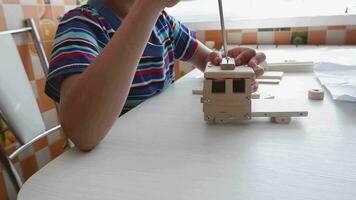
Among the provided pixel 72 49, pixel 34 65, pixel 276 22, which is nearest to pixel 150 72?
pixel 72 49

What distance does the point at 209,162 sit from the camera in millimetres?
411

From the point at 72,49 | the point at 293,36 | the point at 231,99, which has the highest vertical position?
the point at 72,49

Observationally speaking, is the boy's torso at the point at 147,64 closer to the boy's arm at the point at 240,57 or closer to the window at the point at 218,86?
the boy's arm at the point at 240,57

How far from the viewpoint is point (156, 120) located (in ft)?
1.88

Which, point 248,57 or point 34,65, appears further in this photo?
point 34,65

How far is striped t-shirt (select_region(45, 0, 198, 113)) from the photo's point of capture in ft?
1.74

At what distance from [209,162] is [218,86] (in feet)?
0.54

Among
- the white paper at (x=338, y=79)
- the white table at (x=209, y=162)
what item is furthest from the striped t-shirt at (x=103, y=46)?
the white paper at (x=338, y=79)

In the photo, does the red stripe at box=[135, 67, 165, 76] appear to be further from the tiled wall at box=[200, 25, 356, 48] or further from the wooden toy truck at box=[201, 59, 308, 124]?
the tiled wall at box=[200, 25, 356, 48]

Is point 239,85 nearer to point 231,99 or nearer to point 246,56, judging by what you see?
point 231,99

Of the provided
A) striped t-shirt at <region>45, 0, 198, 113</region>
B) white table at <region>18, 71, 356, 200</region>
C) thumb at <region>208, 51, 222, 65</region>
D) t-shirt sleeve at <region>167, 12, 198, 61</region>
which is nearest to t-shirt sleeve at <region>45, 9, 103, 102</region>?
striped t-shirt at <region>45, 0, 198, 113</region>

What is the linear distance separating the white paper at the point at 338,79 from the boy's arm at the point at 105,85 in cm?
43

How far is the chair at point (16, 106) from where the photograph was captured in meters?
0.78

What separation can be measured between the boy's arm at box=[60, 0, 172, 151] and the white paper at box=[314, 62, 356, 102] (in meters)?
0.43
